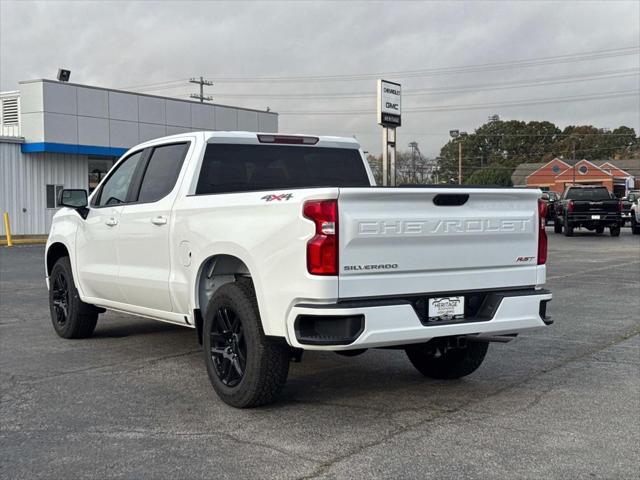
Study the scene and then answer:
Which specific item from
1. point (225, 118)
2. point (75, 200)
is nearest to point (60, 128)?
point (225, 118)

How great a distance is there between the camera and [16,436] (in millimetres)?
4793

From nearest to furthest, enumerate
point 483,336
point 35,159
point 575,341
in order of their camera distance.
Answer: point 483,336, point 575,341, point 35,159

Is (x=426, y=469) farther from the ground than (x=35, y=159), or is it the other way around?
(x=35, y=159)

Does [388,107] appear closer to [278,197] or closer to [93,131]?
[93,131]

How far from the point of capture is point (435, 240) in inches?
198

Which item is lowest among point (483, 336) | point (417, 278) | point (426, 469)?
point (426, 469)

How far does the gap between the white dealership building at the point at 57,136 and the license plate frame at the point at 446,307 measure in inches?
1051

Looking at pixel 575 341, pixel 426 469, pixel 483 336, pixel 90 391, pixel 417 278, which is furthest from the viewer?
pixel 575 341

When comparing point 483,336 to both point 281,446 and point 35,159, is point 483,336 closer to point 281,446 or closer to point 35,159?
point 281,446

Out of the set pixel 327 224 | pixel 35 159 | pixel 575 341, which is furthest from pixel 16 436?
pixel 35 159

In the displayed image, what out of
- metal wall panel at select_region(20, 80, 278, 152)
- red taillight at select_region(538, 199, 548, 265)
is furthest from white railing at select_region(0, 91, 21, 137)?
red taillight at select_region(538, 199, 548, 265)

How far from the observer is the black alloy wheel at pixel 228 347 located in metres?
5.33

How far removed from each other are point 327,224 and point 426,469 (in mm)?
1528

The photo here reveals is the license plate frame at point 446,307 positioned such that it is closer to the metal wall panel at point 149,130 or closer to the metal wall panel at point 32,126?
the metal wall panel at point 32,126
